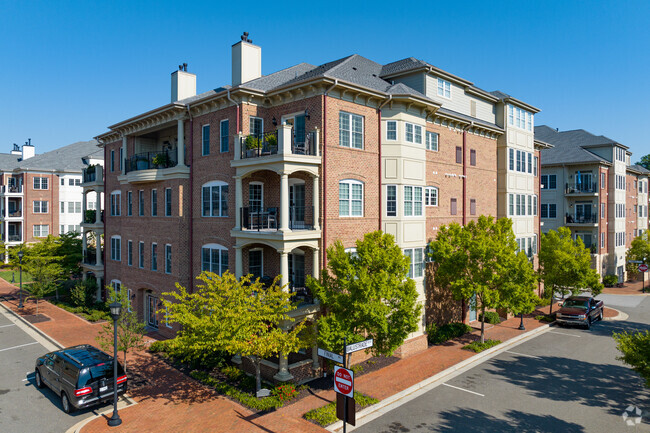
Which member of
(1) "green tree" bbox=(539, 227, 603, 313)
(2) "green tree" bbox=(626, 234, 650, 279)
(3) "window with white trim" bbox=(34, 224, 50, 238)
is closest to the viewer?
(1) "green tree" bbox=(539, 227, 603, 313)

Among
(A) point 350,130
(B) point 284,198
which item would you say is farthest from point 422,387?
(A) point 350,130

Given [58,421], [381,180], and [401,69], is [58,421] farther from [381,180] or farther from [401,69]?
[401,69]

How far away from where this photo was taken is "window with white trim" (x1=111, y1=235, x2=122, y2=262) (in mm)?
30331

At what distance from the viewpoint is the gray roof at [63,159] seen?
54875mm

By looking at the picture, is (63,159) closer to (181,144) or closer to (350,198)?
(181,144)

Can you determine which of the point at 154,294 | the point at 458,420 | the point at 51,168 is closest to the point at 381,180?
the point at 458,420

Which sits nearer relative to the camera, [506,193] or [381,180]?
[381,180]

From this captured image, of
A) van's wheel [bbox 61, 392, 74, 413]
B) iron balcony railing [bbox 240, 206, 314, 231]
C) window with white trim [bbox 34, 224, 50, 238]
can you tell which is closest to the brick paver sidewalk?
van's wheel [bbox 61, 392, 74, 413]

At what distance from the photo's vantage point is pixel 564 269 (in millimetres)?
28219

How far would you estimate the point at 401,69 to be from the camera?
25.4 metres

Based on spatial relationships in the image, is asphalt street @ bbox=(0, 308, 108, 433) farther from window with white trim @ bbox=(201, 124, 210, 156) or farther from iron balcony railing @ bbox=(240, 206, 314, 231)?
window with white trim @ bbox=(201, 124, 210, 156)

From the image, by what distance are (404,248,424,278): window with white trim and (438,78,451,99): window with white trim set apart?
1025cm

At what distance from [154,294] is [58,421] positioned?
40.0 feet

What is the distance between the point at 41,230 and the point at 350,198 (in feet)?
174
